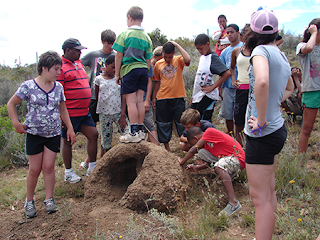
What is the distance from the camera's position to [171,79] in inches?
175

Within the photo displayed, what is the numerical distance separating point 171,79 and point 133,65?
1149mm

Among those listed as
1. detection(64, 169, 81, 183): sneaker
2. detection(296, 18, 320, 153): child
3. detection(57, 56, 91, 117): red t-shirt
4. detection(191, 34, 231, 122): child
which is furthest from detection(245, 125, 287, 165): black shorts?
detection(64, 169, 81, 183): sneaker

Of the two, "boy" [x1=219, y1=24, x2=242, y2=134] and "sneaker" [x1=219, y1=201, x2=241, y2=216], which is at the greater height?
"boy" [x1=219, y1=24, x2=242, y2=134]

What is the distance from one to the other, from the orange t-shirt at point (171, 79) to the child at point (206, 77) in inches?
12.9

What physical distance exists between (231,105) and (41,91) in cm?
344

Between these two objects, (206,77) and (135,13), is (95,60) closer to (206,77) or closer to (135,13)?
Answer: (135,13)

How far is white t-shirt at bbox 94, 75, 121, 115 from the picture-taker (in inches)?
161

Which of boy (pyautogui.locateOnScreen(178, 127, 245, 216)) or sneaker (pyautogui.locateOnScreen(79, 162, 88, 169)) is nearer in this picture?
boy (pyautogui.locateOnScreen(178, 127, 245, 216))

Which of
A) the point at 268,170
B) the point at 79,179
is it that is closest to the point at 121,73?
the point at 79,179

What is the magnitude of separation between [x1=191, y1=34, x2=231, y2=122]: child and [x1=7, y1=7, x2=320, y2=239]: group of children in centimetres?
Result: 2

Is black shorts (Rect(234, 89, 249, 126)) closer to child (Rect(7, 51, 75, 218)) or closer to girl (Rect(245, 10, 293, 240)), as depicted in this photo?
girl (Rect(245, 10, 293, 240))

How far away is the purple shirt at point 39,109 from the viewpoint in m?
2.85

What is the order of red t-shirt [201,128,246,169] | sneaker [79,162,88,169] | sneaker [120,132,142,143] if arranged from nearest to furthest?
red t-shirt [201,128,246,169] < sneaker [120,132,142,143] < sneaker [79,162,88,169]

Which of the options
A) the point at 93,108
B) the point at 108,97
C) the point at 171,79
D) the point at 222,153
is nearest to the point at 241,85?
the point at 171,79
